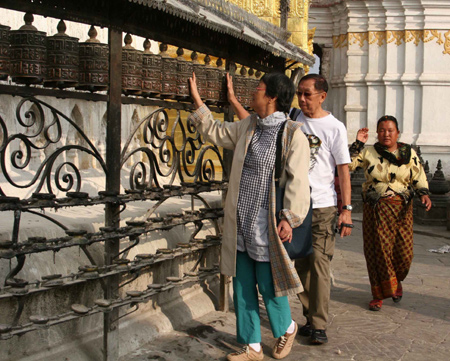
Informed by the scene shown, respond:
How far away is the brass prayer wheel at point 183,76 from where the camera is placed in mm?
4668

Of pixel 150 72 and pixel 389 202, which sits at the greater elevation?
pixel 150 72

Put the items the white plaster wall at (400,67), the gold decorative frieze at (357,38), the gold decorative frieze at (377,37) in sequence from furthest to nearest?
the gold decorative frieze at (357,38) → the gold decorative frieze at (377,37) → the white plaster wall at (400,67)

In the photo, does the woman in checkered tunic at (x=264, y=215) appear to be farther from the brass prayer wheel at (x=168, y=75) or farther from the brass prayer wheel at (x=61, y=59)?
the brass prayer wheel at (x=61, y=59)

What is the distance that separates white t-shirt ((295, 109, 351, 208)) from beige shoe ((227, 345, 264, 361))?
115cm

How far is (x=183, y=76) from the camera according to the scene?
470 cm

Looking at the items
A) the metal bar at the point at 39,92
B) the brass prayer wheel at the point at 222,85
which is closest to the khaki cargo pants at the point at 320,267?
the brass prayer wheel at the point at 222,85

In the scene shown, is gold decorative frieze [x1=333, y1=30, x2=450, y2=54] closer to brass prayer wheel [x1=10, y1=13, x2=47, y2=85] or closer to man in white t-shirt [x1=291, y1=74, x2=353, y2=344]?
man in white t-shirt [x1=291, y1=74, x2=353, y2=344]

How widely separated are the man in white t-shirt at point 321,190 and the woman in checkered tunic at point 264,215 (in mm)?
501

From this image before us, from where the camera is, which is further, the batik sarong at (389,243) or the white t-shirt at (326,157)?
the batik sarong at (389,243)

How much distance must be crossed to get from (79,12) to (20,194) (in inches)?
110

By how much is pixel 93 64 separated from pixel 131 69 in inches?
12.5

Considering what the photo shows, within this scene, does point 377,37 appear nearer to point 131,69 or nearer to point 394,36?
point 394,36

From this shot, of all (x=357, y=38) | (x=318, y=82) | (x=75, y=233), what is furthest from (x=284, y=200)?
(x=357, y=38)

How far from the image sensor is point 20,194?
6.17 metres
